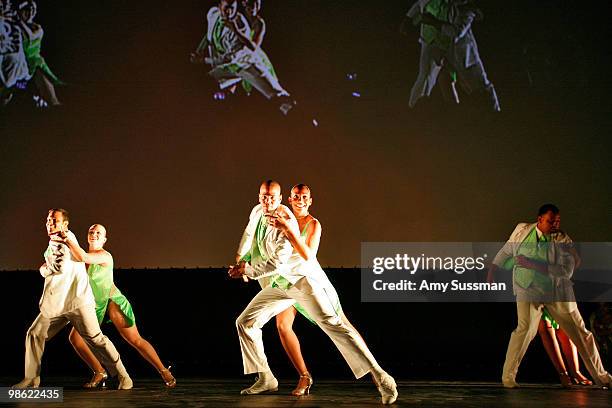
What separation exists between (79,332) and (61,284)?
34 centimetres

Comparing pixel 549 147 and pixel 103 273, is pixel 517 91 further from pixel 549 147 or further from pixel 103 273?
pixel 103 273

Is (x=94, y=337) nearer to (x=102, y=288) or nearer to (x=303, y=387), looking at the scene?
(x=102, y=288)

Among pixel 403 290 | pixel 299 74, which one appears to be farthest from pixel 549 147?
pixel 299 74

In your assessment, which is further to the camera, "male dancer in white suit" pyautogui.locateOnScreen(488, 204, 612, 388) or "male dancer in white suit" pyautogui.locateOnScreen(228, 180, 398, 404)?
"male dancer in white suit" pyautogui.locateOnScreen(488, 204, 612, 388)

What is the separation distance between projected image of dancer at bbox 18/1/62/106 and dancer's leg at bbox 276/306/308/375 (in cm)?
335

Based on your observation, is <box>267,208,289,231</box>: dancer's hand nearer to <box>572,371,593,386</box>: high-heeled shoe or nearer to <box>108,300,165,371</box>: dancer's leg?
<box>108,300,165,371</box>: dancer's leg

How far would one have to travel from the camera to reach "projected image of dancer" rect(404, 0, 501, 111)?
6.76 meters

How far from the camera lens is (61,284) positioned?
4996 millimetres

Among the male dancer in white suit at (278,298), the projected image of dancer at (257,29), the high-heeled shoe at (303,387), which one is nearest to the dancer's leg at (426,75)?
the projected image of dancer at (257,29)

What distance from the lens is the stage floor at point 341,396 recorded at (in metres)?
4.44

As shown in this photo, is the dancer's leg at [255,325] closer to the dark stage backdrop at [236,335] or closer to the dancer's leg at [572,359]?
the dark stage backdrop at [236,335]

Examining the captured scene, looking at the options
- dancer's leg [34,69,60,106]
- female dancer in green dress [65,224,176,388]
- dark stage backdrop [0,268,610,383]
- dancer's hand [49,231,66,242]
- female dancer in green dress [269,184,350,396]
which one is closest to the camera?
female dancer in green dress [269,184,350,396]

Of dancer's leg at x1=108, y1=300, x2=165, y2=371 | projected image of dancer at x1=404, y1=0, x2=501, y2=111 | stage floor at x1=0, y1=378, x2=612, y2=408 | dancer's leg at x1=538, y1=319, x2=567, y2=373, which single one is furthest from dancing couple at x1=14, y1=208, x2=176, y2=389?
projected image of dancer at x1=404, y1=0, x2=501, y2=111

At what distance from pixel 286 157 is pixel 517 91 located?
210 centimetres
